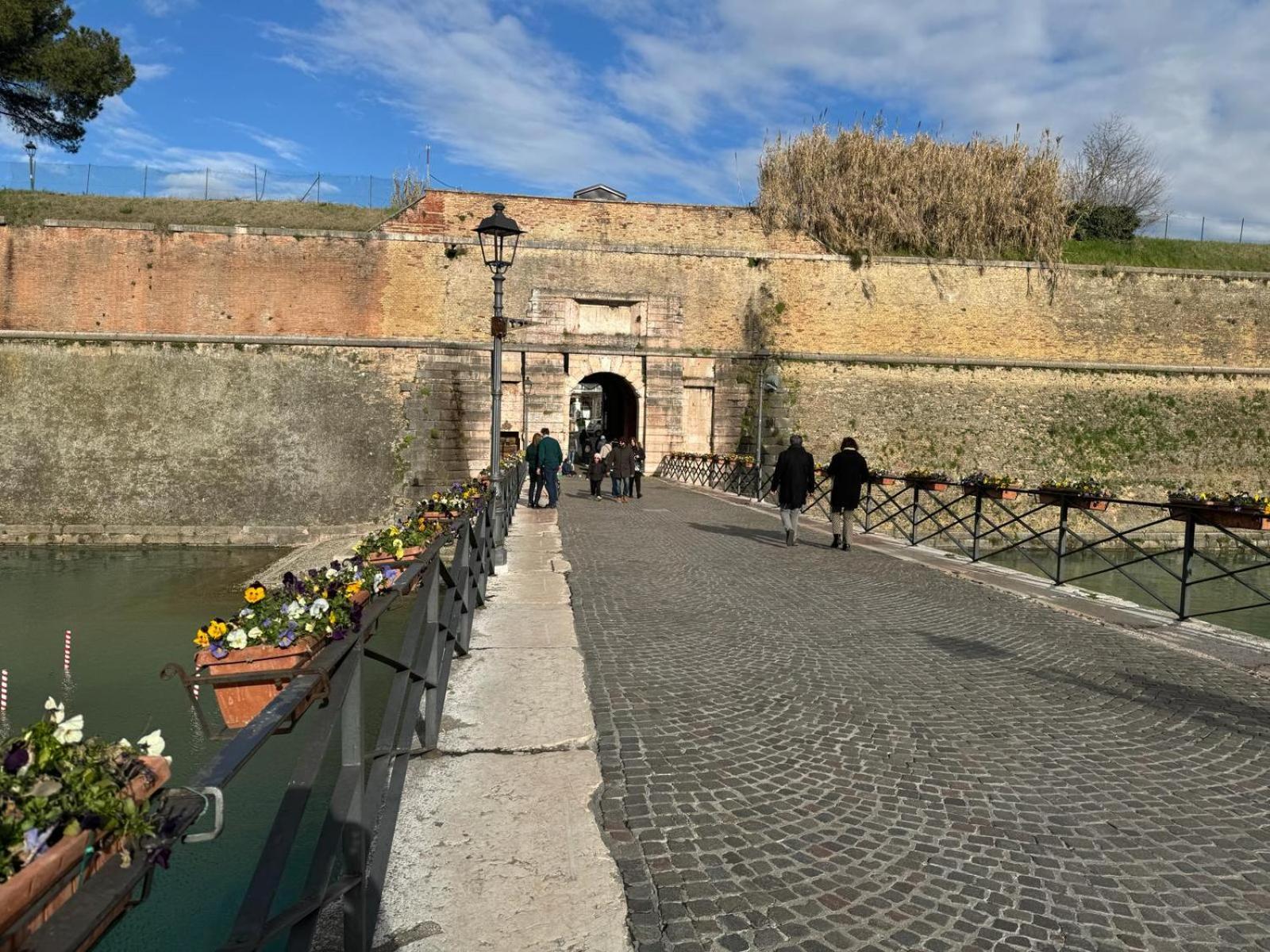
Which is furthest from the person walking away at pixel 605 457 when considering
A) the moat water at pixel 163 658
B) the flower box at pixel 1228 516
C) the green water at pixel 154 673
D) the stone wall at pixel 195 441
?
the flower box at pixel 1228 516

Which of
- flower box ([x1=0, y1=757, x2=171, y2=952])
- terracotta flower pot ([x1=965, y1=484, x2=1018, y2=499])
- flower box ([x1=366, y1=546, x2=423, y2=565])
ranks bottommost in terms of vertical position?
flower box ([x1=366, y1=546, x2=423, y2=565])

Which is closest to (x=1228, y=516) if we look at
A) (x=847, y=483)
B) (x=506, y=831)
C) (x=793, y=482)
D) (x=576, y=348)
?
(x=847, y=483)

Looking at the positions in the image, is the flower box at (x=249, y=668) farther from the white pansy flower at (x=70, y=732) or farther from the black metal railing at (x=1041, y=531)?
the black metal railing at (x=1041, y=531)

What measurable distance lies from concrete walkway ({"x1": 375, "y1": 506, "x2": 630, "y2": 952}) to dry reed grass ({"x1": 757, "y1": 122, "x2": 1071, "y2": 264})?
20.1m

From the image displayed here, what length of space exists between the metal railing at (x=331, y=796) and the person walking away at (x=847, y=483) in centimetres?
680

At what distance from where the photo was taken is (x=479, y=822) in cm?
268

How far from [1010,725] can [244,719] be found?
11.8 ft

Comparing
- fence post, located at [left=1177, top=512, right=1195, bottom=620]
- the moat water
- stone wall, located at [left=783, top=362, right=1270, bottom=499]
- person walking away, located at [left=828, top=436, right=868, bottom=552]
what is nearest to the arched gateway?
stone wall, located at [left=783, top=362, right=1270, bottom=499]

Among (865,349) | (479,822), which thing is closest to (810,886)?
(479,822)

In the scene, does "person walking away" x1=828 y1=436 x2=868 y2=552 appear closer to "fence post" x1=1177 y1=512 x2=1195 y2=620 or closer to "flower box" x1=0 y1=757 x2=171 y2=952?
"fence post" x1=1177 y1=512 x2=1195 y2=620

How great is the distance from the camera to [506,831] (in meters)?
2.63

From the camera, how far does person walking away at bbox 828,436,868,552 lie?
966 cm

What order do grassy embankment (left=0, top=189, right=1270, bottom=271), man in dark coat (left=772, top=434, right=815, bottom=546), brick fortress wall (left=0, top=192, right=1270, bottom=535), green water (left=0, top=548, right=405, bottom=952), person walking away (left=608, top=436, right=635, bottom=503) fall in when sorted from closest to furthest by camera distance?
green water (left=0, top=548, right=405, bottom=952) → man in dark coat (left=772, top=434, right=815, bottom=546) → person walking away (left=608, top=436, right=635, bottom=503) → brick fortress wall (left=0, top=192, right=1270, bottom=535) → grassy embankment (left=0, top=189, right=1270, bottom=271)

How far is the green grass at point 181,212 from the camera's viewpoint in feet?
65.7
